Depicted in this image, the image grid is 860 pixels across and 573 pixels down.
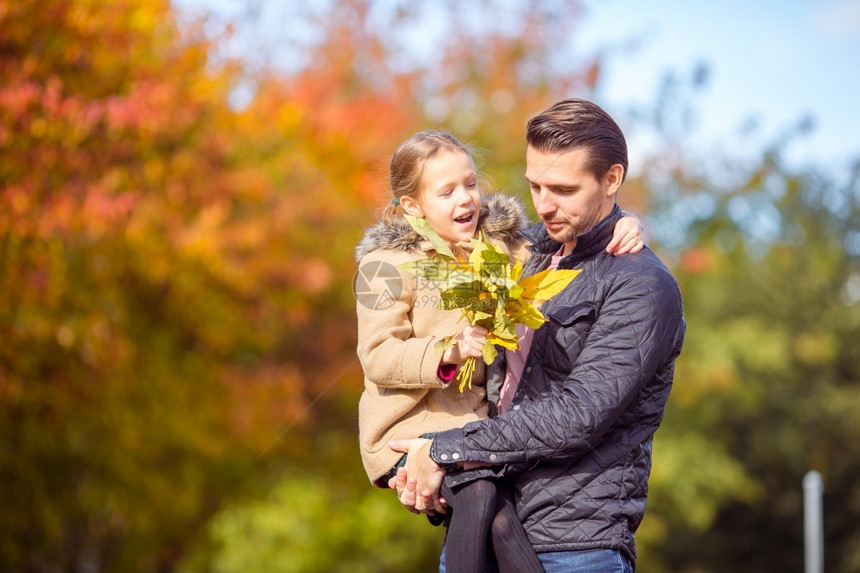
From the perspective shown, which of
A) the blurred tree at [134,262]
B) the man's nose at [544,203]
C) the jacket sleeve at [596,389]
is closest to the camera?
the jacket sleeve at [596,389]

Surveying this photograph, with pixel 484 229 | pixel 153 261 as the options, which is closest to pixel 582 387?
pixel 484 229

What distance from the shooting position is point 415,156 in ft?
9.73

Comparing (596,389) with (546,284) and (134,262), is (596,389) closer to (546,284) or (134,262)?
(546,284)

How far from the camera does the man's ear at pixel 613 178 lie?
2.61m

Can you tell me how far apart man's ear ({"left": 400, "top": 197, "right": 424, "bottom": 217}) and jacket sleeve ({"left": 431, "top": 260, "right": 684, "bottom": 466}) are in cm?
76

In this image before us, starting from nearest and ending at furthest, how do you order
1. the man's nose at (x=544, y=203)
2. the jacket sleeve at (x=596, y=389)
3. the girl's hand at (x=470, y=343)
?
the jacket sleeve at (x=596, y=389)
the girl's hand at (x=470, y=343)
the man's nose at (x=544, y=203)

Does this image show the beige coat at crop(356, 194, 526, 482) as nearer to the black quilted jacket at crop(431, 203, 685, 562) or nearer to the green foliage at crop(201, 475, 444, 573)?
the black quilted jacket at crop(431, 203, 685, 562)

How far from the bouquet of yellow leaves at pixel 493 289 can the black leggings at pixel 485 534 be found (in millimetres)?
356

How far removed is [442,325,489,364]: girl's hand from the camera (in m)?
2.48

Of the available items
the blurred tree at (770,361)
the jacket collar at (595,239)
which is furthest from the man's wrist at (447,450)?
the blurred tree at (770,361)

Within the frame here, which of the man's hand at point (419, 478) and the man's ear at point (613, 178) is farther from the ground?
the man's ear at point (613, 178)

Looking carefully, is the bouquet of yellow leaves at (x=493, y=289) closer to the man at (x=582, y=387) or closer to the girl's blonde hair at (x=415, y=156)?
the man at (x=582, y=387)

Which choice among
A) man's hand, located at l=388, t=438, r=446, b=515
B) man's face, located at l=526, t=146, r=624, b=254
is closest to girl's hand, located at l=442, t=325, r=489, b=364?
man's hand, located at l=388, t=438, r=446, b=515

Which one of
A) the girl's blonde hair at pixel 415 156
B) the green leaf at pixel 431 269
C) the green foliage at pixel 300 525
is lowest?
the green foliage at pixel 300 525
